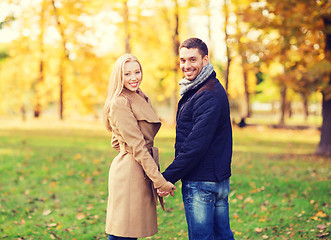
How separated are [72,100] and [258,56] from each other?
69.2 feet

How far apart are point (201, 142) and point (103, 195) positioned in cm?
547

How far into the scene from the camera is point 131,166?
3.82 meters

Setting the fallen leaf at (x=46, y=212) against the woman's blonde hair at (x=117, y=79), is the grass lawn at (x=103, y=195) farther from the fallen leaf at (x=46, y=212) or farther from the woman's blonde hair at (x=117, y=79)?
the woman's blonde hair at (x=117, y=79)

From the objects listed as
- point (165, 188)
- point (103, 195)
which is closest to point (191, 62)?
point (165, 188)

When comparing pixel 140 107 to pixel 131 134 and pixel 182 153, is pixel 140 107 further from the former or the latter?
pixel 182 153

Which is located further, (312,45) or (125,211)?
(312,45)

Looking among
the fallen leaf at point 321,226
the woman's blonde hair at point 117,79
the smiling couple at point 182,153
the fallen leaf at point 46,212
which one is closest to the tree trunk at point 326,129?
the fallen leaf at point 321,226

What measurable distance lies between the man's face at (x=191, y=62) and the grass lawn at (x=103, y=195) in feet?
10.9

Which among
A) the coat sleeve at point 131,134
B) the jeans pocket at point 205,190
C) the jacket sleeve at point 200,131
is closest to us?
the jacket sleeve at point 200,131

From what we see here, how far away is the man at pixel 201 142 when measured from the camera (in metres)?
3.50

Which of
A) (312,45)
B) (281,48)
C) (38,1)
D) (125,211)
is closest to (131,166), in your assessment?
(125,211)

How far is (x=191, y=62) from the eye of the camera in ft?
11.9

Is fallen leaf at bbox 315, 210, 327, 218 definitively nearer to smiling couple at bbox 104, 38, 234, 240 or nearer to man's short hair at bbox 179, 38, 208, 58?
smiling couple at bbox 104, 38, 234, 240

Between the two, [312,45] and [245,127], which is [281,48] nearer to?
[312,45]
